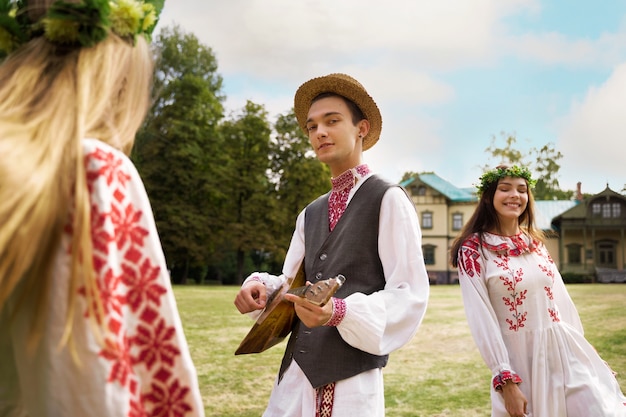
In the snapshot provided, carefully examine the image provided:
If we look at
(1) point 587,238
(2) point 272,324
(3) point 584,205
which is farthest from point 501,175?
(1) point 587,238

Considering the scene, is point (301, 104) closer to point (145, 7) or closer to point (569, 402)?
point (145, 7)

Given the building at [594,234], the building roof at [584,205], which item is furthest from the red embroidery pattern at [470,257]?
the building roof at [584,205]

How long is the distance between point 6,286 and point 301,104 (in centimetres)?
231

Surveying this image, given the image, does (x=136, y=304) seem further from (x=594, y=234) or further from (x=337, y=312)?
(x=594, y=234)

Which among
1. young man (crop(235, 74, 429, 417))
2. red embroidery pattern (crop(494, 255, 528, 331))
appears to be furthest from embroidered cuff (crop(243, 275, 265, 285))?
red embroidery pattern (crop(494, 255, 528, 331))

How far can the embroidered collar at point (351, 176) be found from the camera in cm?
297

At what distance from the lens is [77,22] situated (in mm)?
1372

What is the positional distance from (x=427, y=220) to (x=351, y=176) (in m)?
48.3

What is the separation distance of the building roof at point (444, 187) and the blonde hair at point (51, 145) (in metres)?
49.1

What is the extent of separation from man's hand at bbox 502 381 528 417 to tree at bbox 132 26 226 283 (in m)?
32.3

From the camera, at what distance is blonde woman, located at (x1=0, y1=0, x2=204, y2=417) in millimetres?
1181

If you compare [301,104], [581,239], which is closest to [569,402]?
[301,104]

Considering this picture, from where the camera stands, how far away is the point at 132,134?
145 centimetres

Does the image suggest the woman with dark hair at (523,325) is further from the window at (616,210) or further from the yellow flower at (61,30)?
the window at (616,210)
